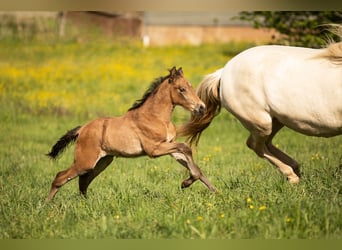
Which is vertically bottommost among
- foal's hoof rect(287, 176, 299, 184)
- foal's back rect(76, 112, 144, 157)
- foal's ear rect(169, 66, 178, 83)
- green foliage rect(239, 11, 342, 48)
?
foal's hoof rect(287, 176, 299, 184)

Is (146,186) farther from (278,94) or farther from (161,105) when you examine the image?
(278,94)

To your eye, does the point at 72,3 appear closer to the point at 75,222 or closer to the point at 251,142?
the point at 75,222

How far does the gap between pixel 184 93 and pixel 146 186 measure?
4.85 ft

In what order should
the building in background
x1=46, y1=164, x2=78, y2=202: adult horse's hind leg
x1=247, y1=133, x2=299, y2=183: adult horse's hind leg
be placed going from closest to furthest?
x1=46, y1=164, x2=78, y2=202: adult horse's hind leg < x1=247, y1=133, x2=299, y2=183: adult horse's hind leg < the building in background

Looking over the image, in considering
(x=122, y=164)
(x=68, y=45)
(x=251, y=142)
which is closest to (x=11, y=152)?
(x=122, y=164)

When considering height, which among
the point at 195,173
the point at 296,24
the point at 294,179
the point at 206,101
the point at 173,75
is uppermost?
the point at 173,75

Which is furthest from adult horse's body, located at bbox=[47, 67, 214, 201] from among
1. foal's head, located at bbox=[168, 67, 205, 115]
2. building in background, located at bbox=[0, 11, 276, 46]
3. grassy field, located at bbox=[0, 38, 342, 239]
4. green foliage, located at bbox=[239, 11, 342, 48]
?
building in background, located at bbox=[0, 11, 276, 46]

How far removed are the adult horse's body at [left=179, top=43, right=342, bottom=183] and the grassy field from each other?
509 mm

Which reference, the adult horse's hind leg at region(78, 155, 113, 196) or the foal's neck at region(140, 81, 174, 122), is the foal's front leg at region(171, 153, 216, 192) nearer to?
the foal's neck at region(140, 81, 174, 122)

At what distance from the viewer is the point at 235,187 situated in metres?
7.57

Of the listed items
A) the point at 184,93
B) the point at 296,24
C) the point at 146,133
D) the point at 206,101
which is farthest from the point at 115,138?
the point at 296,24

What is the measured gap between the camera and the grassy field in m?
6.04

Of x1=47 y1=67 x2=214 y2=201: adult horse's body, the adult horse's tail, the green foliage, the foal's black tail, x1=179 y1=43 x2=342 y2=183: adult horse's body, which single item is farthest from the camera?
the green foliage

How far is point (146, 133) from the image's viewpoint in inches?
289
